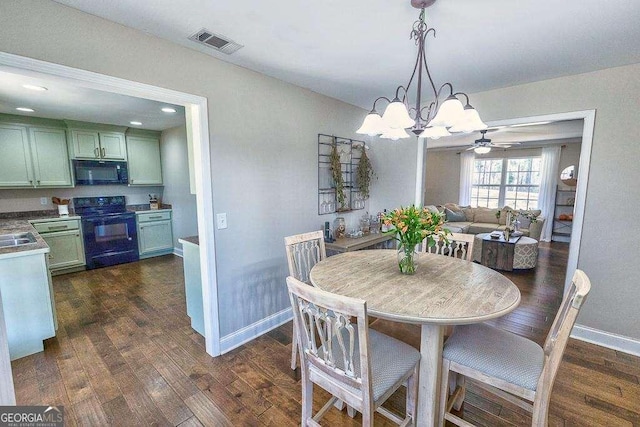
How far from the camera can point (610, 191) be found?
2438 millimetres

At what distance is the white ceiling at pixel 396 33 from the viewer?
1.55 metres

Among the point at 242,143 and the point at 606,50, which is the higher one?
the point at 606,50

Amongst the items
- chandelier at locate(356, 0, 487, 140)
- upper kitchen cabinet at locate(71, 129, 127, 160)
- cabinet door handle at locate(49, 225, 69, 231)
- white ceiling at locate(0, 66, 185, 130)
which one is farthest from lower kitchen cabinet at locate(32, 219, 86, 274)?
chandelier at locate(356, 0, 487, 140)

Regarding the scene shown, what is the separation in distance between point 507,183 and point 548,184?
855 mm

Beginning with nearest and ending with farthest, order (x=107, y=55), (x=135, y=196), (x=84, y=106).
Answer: (x=107, y=55), (x=84, y=106), (x=135, y=196)

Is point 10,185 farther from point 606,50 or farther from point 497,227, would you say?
point 497,227

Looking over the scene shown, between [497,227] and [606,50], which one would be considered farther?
[497,227]

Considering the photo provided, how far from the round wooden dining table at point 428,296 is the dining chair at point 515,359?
106mm

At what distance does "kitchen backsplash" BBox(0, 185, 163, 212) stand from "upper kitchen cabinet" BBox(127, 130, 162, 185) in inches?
12.0

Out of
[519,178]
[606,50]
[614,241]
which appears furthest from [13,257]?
[519,178]

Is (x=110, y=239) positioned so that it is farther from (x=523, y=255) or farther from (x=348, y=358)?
(x=523, y=255)

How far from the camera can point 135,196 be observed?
534cm

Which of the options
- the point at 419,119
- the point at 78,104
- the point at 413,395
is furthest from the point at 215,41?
the point at 78,104

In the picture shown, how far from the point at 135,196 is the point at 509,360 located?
600 cm
